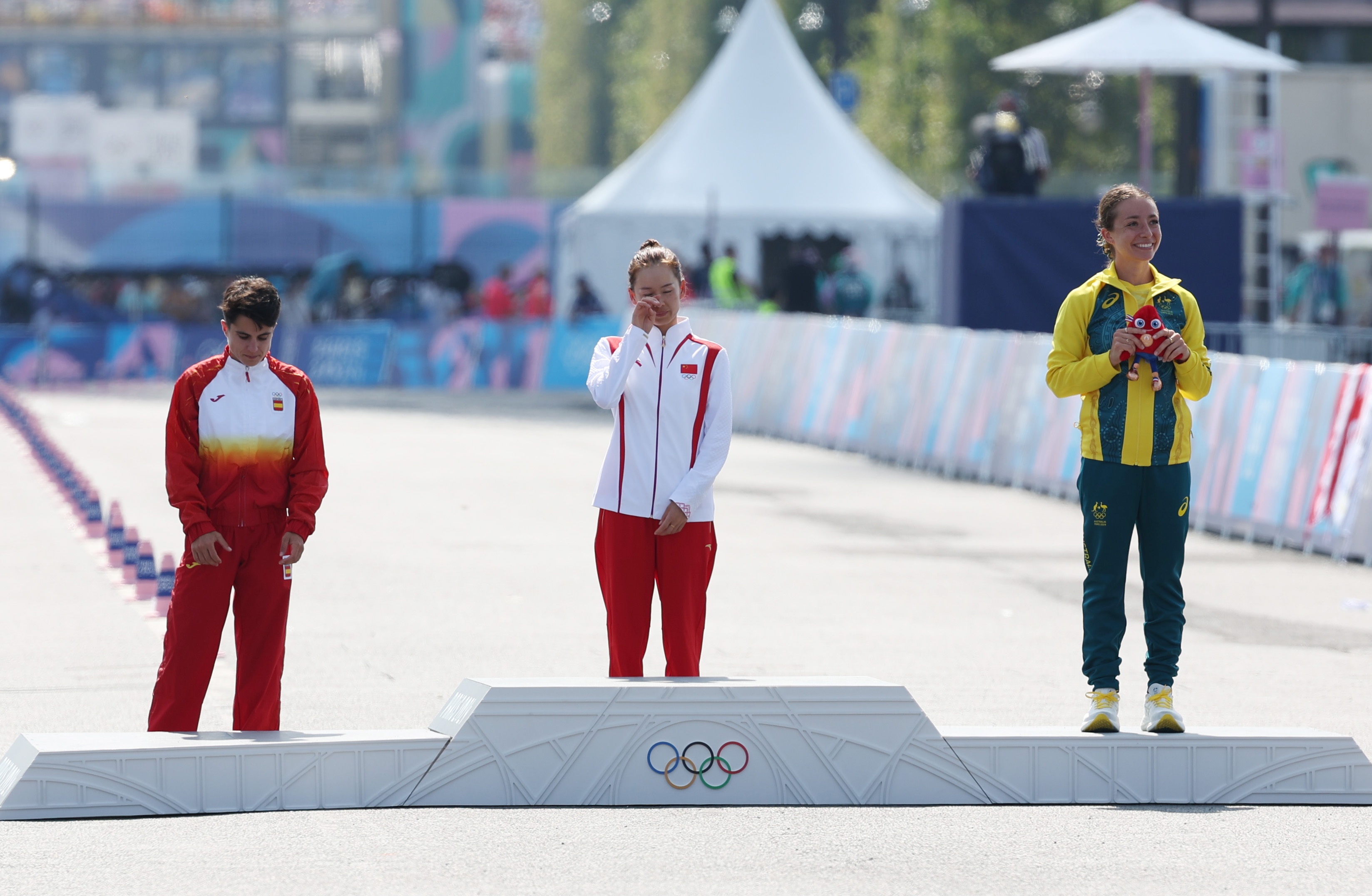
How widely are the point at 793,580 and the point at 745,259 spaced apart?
2431 centimetres

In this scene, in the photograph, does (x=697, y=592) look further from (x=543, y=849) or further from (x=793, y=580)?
(x=793, y=580)

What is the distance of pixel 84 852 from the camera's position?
642 centimetres

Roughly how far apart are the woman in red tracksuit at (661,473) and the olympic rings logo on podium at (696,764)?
0.55 metres

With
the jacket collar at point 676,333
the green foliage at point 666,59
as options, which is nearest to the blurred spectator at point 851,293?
the jacket collar at point 676,333

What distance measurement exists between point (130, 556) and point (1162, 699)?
7.12 m

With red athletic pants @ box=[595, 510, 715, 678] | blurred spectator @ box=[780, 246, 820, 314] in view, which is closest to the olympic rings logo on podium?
red athletic pants @ box=[595, 510, 715, 678]

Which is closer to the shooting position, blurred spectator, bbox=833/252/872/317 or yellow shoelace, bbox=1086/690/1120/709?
yellow shoelace, bbox=1086/690/1120/709

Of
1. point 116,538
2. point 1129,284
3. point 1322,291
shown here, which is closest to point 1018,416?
point 116,538

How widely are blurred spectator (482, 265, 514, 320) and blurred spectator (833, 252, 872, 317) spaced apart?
5.52 m

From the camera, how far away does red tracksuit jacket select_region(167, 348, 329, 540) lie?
285 inches

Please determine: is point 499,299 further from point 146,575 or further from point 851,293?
point 146,575

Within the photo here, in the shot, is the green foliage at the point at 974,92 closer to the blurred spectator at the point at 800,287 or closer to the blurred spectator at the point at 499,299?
the blurred spectator at the point at 499,299

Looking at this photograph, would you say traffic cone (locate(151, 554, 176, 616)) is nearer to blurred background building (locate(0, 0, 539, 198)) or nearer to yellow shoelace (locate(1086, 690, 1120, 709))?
yellow shoelace (locate(1086, 690, 1120, 709))

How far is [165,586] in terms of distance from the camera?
11234 millimetres
